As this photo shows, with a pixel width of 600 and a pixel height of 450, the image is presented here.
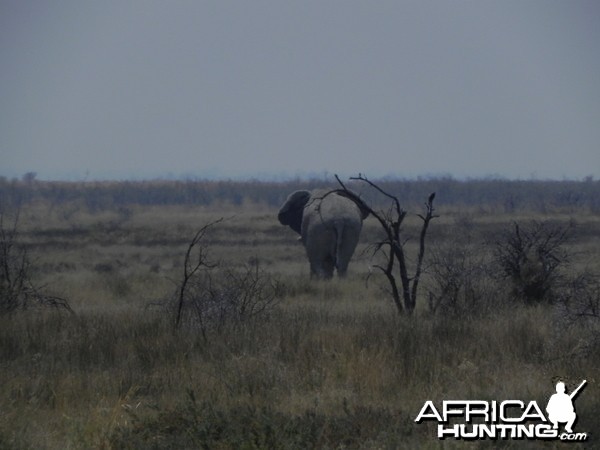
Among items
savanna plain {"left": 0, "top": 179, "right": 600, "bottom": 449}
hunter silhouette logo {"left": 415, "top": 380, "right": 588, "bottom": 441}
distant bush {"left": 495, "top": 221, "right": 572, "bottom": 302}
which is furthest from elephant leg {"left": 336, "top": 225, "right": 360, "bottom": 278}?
hunter silhouette logo {"left": 415, "top": 380, "right": 588, "bottom": 441}

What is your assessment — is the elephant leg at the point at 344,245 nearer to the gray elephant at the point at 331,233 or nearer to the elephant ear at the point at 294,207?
the gray elephant at the point at 331,233

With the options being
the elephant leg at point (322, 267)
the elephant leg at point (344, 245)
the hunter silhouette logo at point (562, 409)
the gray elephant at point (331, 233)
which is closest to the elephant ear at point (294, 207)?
the gray elephant at point (331, 233)

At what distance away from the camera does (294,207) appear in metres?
25.7

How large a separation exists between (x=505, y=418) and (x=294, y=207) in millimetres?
18728

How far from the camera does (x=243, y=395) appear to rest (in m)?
8.50

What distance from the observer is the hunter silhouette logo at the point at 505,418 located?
6863 millimetres

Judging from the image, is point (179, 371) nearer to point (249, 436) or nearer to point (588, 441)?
point (249, 436)

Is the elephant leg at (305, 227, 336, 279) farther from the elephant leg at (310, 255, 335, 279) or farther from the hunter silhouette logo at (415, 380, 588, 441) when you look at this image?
the hunter silhouette logo at (415, 380, 588, 441)

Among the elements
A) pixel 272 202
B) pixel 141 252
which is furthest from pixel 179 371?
pixel 272 202

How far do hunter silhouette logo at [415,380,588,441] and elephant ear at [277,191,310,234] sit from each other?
1809 cm

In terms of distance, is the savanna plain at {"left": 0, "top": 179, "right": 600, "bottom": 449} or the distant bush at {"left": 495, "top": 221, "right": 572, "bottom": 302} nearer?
the savanna plain at {"left": 0, "top": 179, "right": 600, "bottom": 449}

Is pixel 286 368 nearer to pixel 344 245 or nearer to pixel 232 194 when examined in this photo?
pixel 344 245

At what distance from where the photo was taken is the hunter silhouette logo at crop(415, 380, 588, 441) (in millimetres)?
6863

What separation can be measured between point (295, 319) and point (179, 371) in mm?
2779
